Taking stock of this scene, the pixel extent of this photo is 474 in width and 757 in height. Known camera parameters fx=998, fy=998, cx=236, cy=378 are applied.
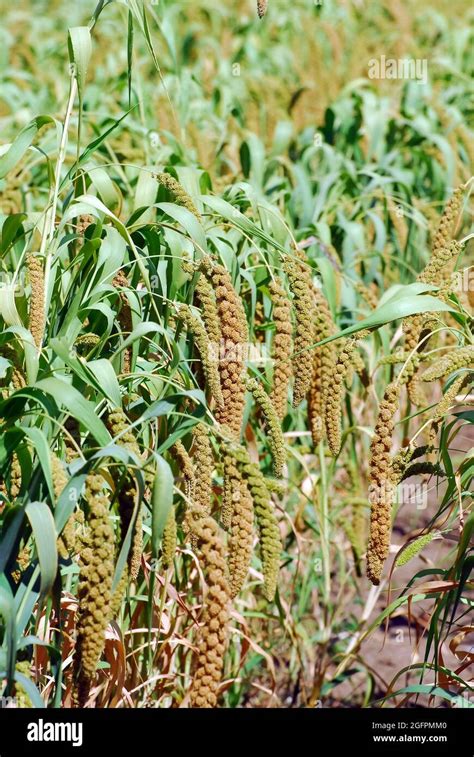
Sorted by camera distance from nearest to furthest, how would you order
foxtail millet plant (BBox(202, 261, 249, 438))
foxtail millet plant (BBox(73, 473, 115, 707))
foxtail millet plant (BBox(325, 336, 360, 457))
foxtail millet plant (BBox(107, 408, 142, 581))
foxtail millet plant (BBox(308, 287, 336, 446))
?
foxtail millet plant (BBox(73, 473, 115, 707)) → foxtail millet plant (BBox(107, 408, 142, 581)) → foxtail millet plant (BBox(202, 261, 249, 438)) → foxtail millet plant (BBox(325, 336, 360, 457)) → foxtail millet plant (BBox(308, 287, 336, 446))

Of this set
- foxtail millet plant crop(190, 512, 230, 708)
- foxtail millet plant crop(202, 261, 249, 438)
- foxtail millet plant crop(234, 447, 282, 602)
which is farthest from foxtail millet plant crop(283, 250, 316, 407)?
foxtail millet plant crop(190, 512, 230, 708)

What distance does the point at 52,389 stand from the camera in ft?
5.10

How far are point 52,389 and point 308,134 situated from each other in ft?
10.0

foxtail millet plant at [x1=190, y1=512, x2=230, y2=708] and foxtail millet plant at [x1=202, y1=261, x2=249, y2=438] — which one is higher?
foxtail millet plant at [x1=202, y1=261, x2=249, y2=438]

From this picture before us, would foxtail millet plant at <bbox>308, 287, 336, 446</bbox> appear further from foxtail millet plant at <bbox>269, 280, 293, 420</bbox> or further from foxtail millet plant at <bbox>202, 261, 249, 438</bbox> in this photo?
foxtail millet plant at <bbox>202, 261, 249, 438</bbox>

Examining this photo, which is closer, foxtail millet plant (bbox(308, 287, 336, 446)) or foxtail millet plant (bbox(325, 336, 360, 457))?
foxtail millet plant (bbox(325, 336, 360, 457))

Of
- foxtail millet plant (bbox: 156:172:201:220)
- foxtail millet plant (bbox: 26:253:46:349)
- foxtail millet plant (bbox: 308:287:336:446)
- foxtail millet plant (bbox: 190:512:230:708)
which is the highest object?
foxtail millet plant (bbox: 156:172:201:220)

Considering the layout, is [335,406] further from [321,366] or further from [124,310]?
[124,310]

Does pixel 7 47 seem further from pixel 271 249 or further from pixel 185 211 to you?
pixel 185 211

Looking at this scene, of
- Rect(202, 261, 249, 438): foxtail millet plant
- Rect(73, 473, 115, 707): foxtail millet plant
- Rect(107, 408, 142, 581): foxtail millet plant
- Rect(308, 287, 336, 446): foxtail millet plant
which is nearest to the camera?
Rect(73, 473, 115, 707): foxtail millet plant

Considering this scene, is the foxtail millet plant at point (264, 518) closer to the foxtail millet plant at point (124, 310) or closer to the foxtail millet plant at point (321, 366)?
the foxtail millet plant at point (321, 366)

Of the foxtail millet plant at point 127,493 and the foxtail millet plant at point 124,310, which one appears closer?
the foxtail millet plant at point 127,493

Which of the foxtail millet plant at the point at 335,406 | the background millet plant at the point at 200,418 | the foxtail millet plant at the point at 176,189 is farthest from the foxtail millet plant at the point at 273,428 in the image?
the foxtail millet plant at the point at 176,189
